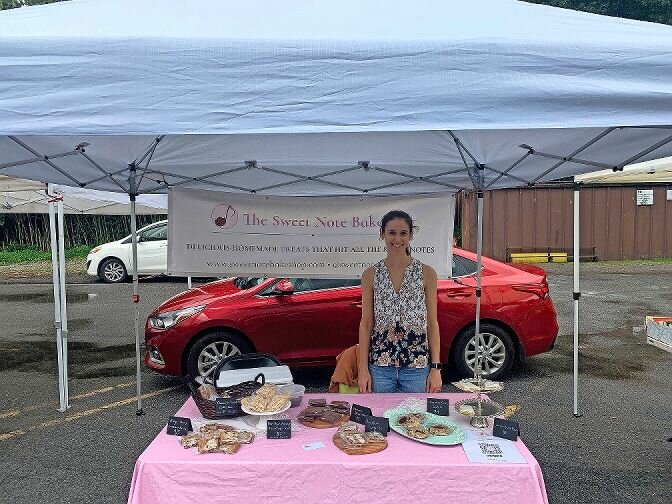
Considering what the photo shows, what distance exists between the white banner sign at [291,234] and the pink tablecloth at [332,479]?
9.19 feet

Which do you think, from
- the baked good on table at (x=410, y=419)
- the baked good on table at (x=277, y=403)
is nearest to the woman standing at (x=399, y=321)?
the baked good on table at (x=410, y=419)

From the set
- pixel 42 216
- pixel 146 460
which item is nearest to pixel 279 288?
pixel 146 460

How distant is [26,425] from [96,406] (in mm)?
621

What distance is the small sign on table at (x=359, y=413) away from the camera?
279 centimetres

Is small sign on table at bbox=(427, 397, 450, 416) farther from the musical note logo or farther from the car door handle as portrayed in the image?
the car door handle

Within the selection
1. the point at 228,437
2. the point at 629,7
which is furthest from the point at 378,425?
the point at 629,7

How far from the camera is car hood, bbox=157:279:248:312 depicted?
600cm

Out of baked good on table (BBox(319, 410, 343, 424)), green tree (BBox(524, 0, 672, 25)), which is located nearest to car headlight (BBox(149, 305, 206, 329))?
baked good on table (BBox(319, 410, 343, 424))

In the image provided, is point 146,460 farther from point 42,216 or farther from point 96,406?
point 42,216

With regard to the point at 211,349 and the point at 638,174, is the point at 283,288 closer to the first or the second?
the point at 211,349

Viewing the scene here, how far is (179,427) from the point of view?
8.75ft

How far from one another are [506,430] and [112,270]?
45.4 ft

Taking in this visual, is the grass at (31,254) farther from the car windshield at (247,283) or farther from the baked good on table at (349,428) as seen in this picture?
the baked good on table at (349,428)

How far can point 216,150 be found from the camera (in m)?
4.00
